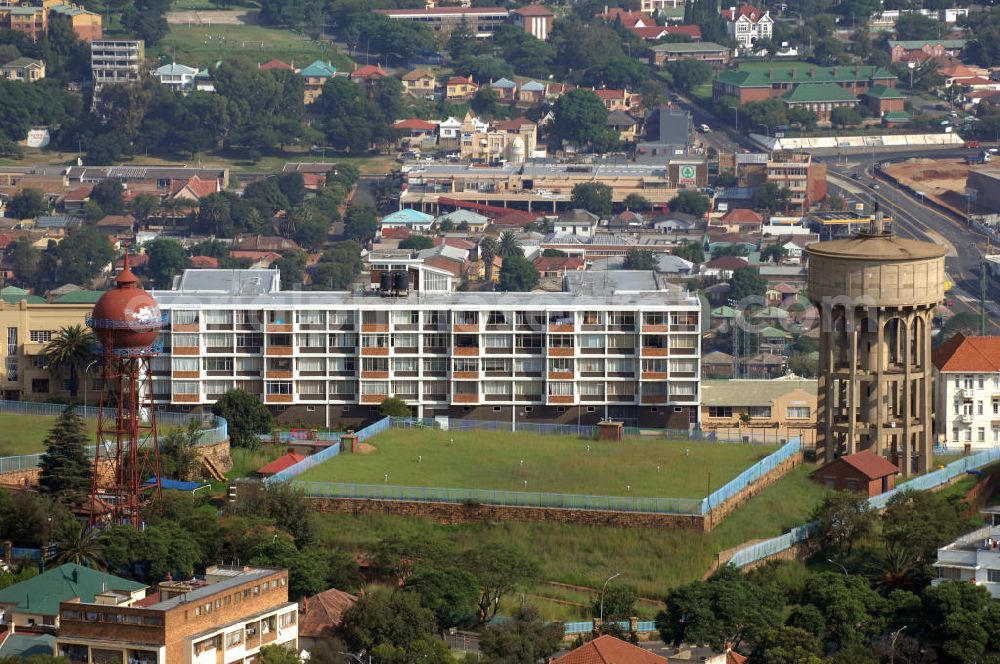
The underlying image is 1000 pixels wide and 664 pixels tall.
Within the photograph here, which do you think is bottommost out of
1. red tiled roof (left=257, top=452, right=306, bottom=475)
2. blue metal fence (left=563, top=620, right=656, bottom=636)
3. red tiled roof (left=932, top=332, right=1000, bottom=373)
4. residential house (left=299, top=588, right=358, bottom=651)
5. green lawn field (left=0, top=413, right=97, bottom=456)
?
blue metal fence (left=563, top=620, right=656, bottom=636)

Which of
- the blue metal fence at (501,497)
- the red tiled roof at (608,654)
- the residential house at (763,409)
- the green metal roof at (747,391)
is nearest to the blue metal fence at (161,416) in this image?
the blue metal fence at (501,497)

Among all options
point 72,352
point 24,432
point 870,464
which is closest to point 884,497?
point 870,464

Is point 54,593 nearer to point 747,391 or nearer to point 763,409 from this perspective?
point 763,409

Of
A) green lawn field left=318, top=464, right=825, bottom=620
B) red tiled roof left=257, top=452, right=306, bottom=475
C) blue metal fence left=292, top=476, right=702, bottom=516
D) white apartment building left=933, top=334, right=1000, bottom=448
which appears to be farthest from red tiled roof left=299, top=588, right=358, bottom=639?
white apartment building left=933, top=334, right=1000, bottom=448

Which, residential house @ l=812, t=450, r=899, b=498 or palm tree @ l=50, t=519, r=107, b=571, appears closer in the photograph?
palm tree @ l=50, t=519, r=107, b=571

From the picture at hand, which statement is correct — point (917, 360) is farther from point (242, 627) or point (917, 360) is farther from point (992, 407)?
point (242, 627)

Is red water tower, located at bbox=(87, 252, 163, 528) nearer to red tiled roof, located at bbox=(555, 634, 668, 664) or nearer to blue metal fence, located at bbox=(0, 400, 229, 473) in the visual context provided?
blue metal fence, located at bbox=(0, 400, 229, 473)

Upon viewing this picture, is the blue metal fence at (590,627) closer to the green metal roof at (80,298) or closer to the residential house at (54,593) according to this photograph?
the residential house at (54,593)

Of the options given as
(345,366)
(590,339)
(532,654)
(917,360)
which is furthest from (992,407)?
(532,654)
